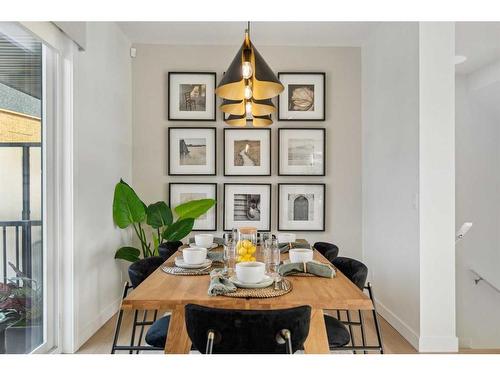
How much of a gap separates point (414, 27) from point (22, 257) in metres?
3.08

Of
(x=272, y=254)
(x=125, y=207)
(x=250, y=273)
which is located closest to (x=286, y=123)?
(x=125, y=207)

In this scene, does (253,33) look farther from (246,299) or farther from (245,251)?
(246,299)

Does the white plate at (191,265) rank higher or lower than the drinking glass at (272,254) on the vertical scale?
lower

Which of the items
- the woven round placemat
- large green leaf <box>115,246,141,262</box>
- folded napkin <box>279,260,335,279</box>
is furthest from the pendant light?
large green leaf <box>115,246,141,262</box>

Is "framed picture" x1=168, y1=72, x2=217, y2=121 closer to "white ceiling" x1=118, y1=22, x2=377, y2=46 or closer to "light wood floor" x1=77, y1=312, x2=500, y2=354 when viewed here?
"white ceiling" x1=118, y1=22, x2=377, y2=46

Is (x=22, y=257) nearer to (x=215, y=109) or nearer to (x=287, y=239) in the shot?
(x=287, y=239)

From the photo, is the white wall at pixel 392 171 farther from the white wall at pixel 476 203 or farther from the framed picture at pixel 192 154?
the framed picture at pixel 192 154

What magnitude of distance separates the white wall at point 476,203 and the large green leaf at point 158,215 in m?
3.20

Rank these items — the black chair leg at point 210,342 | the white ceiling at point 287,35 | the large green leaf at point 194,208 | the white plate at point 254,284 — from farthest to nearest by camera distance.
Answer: the large green leaf at point 194,208
the white ceiling at point 287,35
the white plate at point 254,284
the black chair leg at point 210,342

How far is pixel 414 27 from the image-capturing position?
112 inches

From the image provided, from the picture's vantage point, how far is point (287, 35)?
12.6ft

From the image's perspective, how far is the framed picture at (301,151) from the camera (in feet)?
13.2

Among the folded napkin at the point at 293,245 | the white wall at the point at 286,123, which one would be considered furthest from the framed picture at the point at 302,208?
the folded napkin at the point at 293,245

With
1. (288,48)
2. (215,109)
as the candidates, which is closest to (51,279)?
(215,109)
